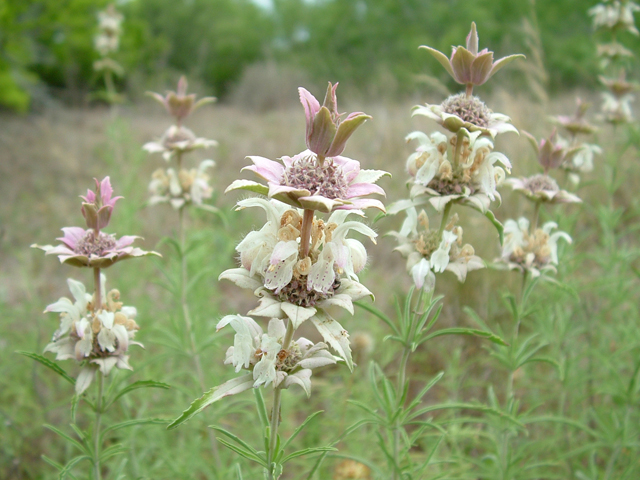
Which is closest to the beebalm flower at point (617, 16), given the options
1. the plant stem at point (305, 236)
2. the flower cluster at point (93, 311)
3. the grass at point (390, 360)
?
the grass at point (390, 360)

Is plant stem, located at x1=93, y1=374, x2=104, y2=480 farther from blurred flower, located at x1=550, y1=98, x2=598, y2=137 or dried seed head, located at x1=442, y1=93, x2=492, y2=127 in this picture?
blurred flower, located at x1=550, y1=98, x2=598, y2=137

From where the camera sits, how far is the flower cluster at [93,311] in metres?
1.63

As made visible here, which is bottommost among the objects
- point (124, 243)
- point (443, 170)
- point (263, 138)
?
point (124, 243)

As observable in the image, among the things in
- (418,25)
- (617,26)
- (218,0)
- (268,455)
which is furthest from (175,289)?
(218,0)

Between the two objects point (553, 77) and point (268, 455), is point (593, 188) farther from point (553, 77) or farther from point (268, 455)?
point (553, 77)

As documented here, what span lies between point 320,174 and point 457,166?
0.81 metres

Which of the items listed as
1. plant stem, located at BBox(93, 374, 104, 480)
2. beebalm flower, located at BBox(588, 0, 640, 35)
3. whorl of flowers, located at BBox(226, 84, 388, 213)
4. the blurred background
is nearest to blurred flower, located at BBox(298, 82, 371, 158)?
whorl of flowers, located at BBox(226, 84, 388, 213)

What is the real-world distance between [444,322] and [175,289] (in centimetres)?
242

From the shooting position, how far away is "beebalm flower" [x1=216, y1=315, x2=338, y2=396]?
4.33 ft

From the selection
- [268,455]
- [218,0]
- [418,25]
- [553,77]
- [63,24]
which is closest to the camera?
[268,455]

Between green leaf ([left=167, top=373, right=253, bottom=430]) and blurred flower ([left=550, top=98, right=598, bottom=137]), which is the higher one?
blurred flower ([left=550, top=98, right=598, bottom=137])

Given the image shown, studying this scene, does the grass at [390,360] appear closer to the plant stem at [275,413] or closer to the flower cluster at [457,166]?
the plant stem at [275,413]

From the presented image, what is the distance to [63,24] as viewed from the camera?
1105 centimetres

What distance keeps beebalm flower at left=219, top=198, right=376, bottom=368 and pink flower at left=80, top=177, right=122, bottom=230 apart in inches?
23.9
